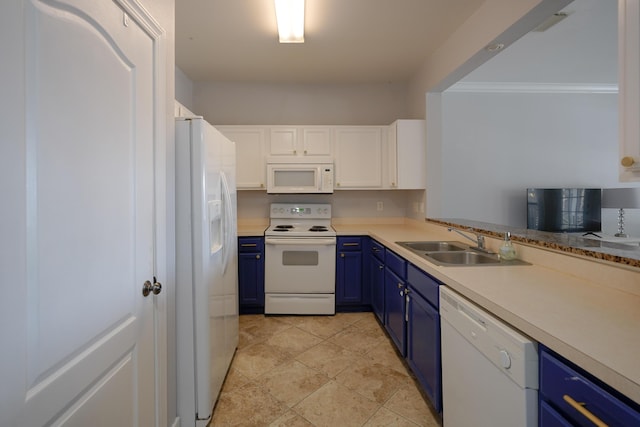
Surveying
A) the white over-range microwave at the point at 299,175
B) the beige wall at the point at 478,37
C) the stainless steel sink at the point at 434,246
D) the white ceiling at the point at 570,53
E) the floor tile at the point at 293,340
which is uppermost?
the white ceiling at the point at 570,53

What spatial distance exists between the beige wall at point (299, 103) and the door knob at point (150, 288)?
2750mm

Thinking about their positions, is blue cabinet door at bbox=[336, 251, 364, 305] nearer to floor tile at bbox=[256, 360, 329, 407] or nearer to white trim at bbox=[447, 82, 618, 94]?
floor tile at bbox=[256, 360, 329, 407]

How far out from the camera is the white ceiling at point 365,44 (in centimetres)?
213

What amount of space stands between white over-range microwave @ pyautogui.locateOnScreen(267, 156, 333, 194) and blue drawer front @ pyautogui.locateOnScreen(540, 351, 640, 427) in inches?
100

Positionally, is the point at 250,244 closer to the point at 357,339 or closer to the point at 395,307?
the point at 357,339

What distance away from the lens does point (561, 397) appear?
81cm

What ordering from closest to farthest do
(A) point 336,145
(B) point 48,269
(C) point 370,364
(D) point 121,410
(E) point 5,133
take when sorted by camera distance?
1. (E) point 5,133
2. (B) point 48,269
3. (D) point 121,410
4. (C) point 370,364
5. (A) point 336,145

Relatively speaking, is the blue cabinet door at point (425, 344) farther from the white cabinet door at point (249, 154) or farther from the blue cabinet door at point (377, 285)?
the white cabinet door at point (249, 154)

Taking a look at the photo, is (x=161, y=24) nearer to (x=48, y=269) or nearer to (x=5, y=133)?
(x=5, y=133)

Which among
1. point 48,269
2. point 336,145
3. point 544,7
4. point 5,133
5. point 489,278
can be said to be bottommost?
point 489,278

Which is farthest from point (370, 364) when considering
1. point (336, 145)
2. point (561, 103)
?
point (561, 103)

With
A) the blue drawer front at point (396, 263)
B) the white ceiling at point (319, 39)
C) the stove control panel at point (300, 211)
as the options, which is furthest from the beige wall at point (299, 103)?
the blue drawer front at point (396, 263)

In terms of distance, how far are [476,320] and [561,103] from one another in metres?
4.20

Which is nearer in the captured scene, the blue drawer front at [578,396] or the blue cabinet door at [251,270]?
the blue drawer front at [578,396]
